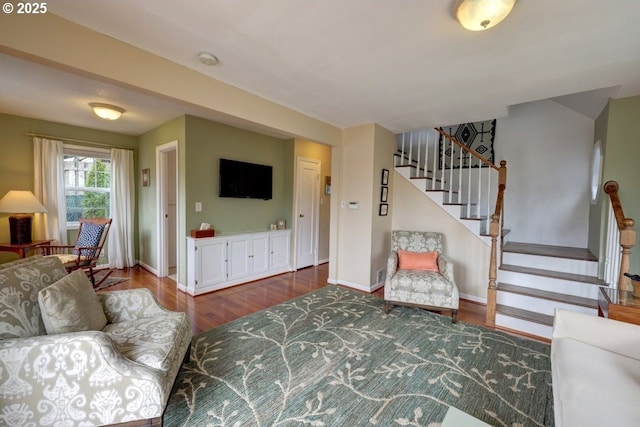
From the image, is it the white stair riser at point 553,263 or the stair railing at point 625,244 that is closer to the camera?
the stair railing at point 625,244

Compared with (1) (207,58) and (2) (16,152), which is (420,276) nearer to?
(1) (207,58)

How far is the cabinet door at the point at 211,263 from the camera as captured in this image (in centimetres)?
364

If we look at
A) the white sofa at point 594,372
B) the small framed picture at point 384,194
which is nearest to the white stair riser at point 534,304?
the white sofa at point 594,372

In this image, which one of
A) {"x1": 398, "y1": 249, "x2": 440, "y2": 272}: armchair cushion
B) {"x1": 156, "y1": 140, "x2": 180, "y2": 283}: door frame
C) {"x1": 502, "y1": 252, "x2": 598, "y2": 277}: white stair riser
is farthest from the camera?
{"x1": 156, "y1": 140, "x2": 180, "y2": 283}: door frame

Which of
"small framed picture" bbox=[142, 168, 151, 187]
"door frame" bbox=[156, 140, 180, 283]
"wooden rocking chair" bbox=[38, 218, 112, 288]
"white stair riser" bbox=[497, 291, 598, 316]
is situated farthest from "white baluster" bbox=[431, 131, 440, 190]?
"wooden rocking chair" bbox=[38, 218, 112, 288]

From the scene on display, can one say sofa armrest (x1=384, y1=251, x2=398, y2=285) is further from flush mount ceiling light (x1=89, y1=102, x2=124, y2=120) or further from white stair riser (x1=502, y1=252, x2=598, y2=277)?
flush mount ceiling light (x1=89, y1=102, x2=124, y2=120)

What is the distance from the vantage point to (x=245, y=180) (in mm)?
4215

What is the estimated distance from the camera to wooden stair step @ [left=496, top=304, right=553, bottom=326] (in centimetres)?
266

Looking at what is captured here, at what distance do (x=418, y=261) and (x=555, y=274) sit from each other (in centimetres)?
149

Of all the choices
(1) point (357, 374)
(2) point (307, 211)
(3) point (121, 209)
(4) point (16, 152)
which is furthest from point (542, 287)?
(4) point (16, 152)

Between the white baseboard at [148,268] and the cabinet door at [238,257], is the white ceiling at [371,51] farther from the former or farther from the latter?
the white baseboard at [148,268]

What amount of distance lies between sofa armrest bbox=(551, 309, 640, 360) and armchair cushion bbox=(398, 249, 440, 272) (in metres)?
1.57

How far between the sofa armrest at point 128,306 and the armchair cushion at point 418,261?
264 cm

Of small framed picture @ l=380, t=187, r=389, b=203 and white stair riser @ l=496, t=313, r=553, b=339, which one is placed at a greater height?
small framed picture @ l=380, t=187, r=389, b=203
